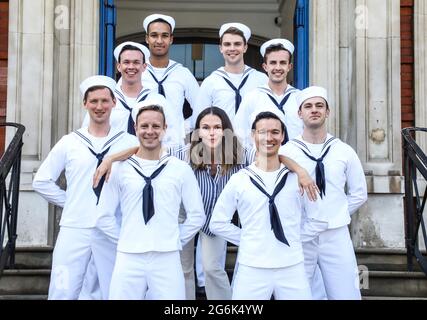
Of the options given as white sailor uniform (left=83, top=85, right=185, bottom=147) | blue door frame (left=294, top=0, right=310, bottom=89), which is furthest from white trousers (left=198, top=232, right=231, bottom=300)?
blue door frame (left=294, top=0, right=310, bottom=89)

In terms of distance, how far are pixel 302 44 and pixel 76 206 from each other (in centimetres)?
373

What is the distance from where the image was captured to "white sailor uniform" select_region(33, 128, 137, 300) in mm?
5156

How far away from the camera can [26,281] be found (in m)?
6.14

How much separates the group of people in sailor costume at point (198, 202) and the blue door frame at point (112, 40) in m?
1.98

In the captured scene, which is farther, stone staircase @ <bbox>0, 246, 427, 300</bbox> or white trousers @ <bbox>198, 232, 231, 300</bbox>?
stone staircase @ <bbox>0, 246, 427, 300</bbox>

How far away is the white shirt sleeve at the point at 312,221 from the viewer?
512cm

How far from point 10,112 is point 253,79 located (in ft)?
8.19

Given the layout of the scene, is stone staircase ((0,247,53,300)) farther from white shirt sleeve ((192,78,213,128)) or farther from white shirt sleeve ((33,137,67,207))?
white shirt sleeve ((192,78,213,128))

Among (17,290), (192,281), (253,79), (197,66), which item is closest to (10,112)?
(17,290)

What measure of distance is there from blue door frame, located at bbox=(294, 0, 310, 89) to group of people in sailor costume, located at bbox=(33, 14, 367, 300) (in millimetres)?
1991

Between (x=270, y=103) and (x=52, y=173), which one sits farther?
(x=270, y=103)

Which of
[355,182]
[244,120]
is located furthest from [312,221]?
[244,120]

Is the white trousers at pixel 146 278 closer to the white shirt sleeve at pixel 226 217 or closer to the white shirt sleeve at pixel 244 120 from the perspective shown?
the white shirt sleeve at pixel 226 217

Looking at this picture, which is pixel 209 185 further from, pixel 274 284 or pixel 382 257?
pixel 382 257
